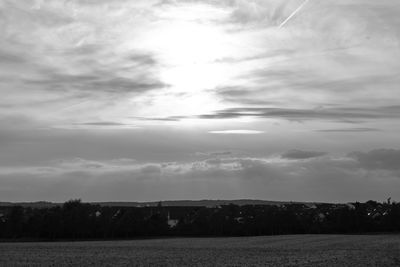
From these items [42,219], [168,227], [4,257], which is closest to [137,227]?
[168,227]

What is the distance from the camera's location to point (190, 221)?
11788 cm

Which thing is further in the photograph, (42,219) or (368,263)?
(42,219)

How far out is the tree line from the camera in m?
109

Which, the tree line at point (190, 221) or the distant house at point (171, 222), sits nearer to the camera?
the tree line at point (190, 221)

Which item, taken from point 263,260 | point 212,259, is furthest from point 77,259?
point 263,260

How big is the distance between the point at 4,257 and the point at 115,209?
65185mm

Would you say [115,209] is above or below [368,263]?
above

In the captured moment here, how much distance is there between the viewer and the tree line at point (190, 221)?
Answer: 357 ft

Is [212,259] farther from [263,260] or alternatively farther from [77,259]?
[77,259]

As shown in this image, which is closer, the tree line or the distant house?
the tree line

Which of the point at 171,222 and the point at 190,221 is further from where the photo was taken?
the point at 171,222

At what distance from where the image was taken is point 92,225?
11044 centimetres

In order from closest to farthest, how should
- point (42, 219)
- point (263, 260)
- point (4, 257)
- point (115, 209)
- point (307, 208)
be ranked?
point (263, 260)
point (4, 257)
point (42, 219)
point (115, 209)
point (307, 208)

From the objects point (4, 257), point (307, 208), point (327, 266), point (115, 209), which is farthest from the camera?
point (307, 208)
